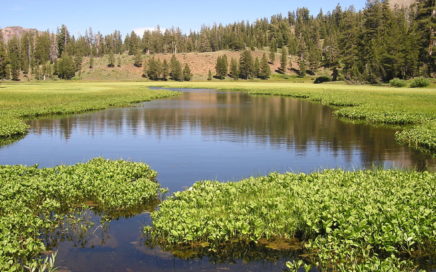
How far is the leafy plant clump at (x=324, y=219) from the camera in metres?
10.5

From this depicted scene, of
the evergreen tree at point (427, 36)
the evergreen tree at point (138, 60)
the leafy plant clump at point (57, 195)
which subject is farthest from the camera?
the evergreen tree at point (138, 60)

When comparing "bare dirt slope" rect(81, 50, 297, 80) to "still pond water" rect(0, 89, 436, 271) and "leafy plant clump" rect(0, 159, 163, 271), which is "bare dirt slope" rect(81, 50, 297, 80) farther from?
"leafy plant clump" rect(0, 159, 163, 271)

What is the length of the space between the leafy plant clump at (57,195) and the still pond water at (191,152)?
3.02 ft

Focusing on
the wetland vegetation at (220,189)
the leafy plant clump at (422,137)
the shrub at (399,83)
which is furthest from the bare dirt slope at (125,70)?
the leafy plant clump at (422,137)

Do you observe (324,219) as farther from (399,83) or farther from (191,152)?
(399,83)

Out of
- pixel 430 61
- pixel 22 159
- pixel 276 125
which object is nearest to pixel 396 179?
pixel 22 159

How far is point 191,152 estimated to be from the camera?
26047mm

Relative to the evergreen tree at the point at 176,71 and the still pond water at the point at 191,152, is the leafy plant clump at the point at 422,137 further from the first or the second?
the evergreen tree at the point at 176,71

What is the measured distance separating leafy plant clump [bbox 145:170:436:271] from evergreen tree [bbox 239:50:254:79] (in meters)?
153

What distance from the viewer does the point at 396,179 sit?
Answer: 606 inches

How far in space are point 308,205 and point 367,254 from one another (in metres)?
2.46

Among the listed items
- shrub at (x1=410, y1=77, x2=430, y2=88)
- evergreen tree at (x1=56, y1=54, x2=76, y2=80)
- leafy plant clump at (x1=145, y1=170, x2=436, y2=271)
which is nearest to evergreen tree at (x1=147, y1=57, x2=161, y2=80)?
evergreen tree at (x1=56, y1=54, x2=76, y2=80)

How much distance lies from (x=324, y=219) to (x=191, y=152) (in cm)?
1525

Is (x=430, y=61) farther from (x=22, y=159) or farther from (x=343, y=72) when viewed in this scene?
(x=22, y=159)
